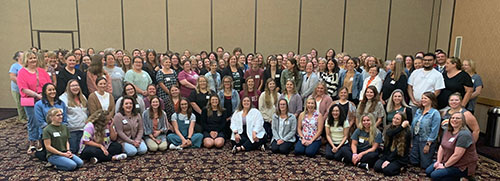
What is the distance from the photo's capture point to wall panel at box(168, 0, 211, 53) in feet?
26.7

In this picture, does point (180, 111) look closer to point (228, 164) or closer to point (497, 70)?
point (228, 164)

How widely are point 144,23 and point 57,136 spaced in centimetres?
508

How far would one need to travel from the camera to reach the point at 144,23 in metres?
8.14

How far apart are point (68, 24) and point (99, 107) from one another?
4.93 metres

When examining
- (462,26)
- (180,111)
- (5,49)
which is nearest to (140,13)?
(5,49)

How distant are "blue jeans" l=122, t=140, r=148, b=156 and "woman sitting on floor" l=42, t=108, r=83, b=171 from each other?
25.6 inches

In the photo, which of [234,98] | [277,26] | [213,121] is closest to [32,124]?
[213,121]

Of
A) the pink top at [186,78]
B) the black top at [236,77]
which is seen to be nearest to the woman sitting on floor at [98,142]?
the pink top at [186,78]

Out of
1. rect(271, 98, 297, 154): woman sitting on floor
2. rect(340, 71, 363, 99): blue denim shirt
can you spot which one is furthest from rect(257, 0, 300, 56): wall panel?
rect(271, 98, 297, 154): woman sitting on floor

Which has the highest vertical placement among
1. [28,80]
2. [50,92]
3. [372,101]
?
[28,80]

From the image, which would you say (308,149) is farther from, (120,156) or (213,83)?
(120,156)

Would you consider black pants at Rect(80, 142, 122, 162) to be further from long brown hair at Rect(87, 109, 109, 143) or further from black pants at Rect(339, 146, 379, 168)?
black pants at Rect(339, 146, 379, 168)

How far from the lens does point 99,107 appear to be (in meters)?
4.28

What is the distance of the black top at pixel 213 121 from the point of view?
4.92m
